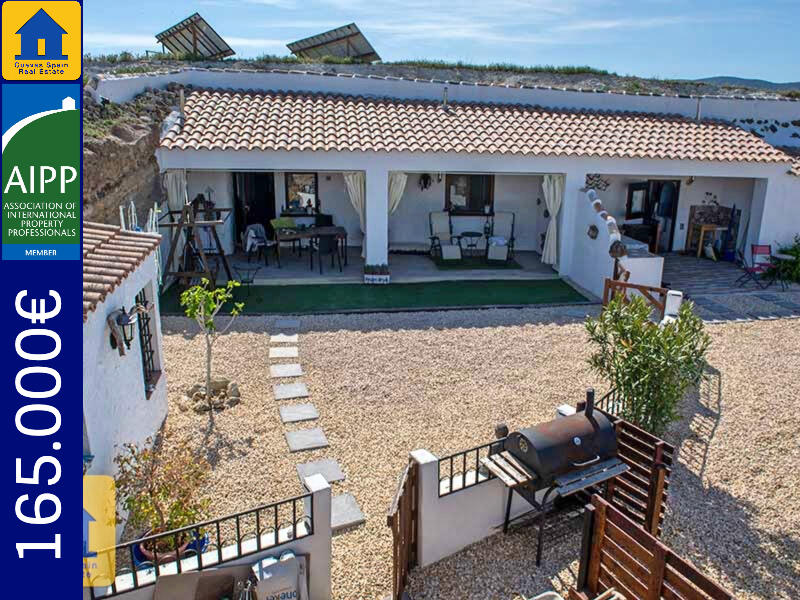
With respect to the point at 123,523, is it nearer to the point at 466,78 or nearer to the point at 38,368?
the point at 38,368

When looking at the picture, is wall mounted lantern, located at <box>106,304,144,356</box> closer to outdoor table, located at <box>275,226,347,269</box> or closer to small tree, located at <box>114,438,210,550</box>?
small tree, located at <box>114,438,210,550</box>

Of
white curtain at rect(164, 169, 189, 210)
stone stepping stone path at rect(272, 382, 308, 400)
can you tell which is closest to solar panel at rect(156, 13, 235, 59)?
white curtain at rect(164, 169, 189, 210)

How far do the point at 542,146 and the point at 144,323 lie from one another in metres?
10.8

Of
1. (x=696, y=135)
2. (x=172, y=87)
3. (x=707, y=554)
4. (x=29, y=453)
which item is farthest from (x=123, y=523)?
(x=696, y=135)

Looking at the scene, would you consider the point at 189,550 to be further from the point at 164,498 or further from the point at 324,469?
the point at 324,469

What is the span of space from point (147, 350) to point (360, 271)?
806cm

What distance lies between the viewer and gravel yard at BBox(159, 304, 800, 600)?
21.0 ft

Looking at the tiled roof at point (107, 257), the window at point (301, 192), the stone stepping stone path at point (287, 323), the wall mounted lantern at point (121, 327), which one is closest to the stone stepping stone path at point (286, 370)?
the stone stepping stone path at point (287, 323)

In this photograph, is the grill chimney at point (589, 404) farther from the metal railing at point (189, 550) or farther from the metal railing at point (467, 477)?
the metal railing at point (189, 550)

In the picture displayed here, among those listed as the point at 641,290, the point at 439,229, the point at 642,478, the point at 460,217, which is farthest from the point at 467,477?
the point at 460,217

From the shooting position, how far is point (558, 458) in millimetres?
6234

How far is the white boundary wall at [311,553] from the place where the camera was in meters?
5.04

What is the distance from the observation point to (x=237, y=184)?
1761 centimetres

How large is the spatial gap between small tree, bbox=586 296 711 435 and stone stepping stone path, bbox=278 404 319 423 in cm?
390
